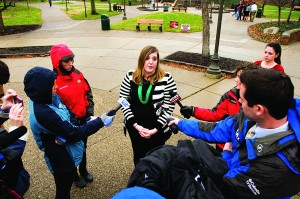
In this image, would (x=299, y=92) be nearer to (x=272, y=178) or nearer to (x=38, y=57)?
(x=272, y=178)

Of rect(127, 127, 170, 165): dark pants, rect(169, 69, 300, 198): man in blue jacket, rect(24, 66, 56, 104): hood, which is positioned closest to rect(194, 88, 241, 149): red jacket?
rect(127, 127, 170, 165): dark pants

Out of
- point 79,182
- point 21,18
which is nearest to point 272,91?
point 79,182

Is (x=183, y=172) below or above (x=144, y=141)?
above

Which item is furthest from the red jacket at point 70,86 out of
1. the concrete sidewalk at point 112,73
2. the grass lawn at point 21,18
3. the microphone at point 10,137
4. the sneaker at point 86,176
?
the grass lawn at point 21,18

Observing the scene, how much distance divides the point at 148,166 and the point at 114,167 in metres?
2.64

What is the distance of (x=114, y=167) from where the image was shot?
4.27 m

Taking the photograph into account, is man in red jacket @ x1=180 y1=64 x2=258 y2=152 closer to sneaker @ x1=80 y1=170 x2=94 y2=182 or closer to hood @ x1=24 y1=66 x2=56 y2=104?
hood @ x1=24 y1=66 x2=56 y2=104

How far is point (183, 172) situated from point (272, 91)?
2.62ft

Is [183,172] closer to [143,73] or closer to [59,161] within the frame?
[59,161]

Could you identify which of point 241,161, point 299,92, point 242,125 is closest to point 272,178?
point 241,161

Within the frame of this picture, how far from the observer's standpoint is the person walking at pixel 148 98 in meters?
3.53

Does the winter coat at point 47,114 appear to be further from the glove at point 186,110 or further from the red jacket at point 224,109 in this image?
the red jacket at point 224,109

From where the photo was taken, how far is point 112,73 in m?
8.70

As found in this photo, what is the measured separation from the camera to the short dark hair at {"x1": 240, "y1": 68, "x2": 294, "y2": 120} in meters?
1.73
